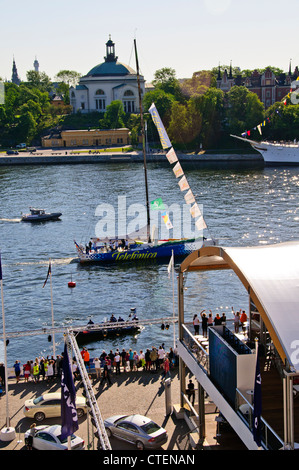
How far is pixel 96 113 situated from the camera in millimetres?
173750

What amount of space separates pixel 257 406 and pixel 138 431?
6374mm

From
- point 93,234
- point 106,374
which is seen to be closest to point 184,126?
point 93,234

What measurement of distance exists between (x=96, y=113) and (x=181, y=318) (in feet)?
522

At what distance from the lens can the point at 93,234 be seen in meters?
60.3

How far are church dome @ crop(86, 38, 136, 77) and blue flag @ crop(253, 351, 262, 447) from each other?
17276 centimetres

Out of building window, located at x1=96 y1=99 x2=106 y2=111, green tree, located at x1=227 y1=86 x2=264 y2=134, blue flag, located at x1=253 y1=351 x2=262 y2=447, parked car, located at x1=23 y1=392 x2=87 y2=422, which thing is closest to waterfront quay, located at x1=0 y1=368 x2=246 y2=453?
parked car, located at x1=23 y1=392 x2=87 y2=422

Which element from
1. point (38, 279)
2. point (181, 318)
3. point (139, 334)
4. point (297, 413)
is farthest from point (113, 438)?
point (38, 279)

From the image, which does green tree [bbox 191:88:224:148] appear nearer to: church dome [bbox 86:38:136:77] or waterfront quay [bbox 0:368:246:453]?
church dome [bbox 86:38:136:77]

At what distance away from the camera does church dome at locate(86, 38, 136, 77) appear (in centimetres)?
17988

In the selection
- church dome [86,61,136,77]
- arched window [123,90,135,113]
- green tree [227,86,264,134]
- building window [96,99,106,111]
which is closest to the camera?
green tree [227,86,264,134]

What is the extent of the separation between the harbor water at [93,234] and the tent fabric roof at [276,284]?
16928 millimetres

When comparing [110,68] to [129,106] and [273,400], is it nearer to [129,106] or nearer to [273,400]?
[129,106]

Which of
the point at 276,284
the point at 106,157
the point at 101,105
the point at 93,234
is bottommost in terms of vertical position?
the point at 93,234

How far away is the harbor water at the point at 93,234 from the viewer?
122ft
